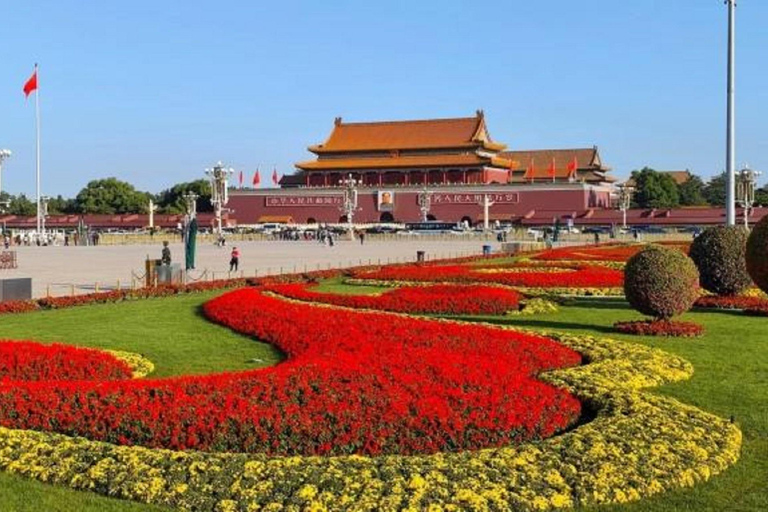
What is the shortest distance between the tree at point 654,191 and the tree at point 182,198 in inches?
1497

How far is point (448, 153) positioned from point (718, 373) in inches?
2464

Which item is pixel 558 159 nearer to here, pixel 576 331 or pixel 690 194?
pixel 690 194

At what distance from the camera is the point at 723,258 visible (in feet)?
45.6

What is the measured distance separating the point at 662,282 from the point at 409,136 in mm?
62065

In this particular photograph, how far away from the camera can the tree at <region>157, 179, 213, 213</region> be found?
84.8 metres

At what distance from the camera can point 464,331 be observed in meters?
9.98

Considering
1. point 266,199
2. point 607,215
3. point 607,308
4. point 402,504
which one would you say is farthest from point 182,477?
point 266,199

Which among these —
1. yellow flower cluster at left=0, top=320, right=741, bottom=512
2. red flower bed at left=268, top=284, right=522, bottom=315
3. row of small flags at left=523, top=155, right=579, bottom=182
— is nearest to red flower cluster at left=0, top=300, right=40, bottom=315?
red flower bed at left=268, top=284, right=522, bottom=315

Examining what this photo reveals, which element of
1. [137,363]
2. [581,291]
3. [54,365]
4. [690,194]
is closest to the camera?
[54,365]

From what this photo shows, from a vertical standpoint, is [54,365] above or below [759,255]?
below

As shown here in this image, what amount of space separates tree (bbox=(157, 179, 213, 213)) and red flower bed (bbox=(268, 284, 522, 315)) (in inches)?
2789

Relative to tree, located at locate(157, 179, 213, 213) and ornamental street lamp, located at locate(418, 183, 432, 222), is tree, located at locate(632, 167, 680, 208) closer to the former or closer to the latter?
ornamental street lamp, located at locate(418, 183, 432, 222)

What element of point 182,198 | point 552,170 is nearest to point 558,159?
point 552,170

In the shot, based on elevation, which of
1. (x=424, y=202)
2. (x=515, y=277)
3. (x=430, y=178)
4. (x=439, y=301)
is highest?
(x=430, y=178)
